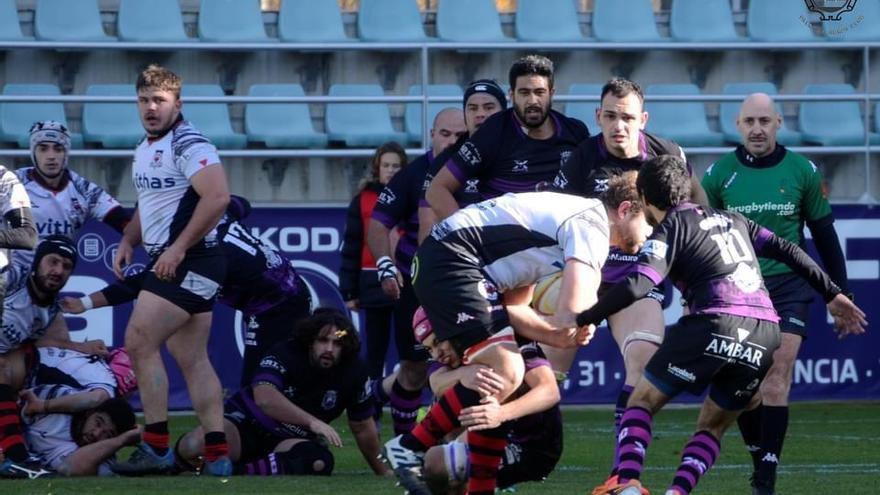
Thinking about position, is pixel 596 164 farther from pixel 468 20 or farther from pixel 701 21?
pixel 701 21

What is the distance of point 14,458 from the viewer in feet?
27.1

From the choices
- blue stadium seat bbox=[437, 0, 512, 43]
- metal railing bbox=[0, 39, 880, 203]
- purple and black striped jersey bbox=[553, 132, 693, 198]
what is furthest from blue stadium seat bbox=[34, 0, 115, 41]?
purple and black striped jersey bbox=[553, 132, 693, 198]

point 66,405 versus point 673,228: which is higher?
point 673,228

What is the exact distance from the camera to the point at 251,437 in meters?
8.58

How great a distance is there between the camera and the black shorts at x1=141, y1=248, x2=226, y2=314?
8.17 m

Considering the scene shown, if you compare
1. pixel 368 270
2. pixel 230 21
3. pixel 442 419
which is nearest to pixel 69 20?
pixel 230 21

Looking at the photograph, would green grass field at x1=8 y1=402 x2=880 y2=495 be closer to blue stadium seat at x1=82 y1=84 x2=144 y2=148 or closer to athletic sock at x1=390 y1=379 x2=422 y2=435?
athletic sock at x1=390 y1=379 x2=422 y2=435

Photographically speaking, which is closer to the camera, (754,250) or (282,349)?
(754,250)

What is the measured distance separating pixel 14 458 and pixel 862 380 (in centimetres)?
676

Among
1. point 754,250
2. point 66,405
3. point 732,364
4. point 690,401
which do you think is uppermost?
point 754,250

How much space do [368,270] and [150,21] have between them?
4821 millimetres

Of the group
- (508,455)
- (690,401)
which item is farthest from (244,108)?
(508,455)

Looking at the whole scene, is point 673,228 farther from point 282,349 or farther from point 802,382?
point 802,382

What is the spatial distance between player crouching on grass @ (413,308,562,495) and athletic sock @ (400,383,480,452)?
0.04 meters
